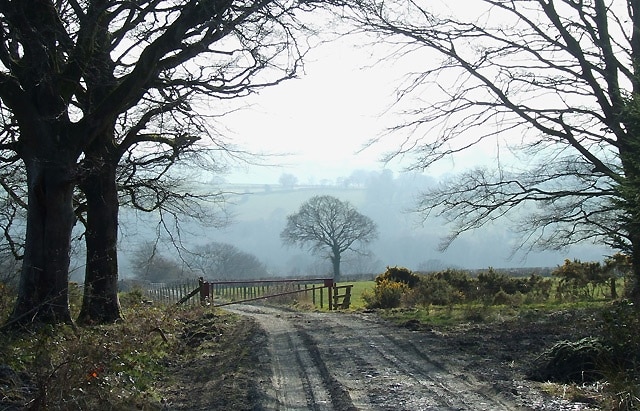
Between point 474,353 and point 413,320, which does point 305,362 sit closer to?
point 474,353

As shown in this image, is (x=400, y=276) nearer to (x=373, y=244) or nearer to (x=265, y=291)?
(x=265, y=291)

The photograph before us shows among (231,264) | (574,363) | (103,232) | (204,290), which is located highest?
(231,264)

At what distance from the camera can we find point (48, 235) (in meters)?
11.7

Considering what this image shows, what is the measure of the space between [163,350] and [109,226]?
4.50 meters

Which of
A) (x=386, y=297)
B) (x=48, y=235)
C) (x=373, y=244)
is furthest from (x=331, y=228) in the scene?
(x=48, y=235)

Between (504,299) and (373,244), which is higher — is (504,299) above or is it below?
below

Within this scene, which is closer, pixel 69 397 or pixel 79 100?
pixel 69 397

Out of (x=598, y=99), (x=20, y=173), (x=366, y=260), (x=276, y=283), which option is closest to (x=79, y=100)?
(x=20, y=173)

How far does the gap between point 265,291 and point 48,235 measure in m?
18.6

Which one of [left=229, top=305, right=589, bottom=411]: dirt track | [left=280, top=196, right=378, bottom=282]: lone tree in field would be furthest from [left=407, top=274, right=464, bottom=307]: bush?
[left=280, top=196, right=378, bottom=282]: lone tree in field

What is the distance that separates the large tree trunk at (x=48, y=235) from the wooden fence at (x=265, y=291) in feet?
39.8

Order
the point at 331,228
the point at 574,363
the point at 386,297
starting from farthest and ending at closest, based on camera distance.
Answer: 1. the point at 331,228
2. the point at 386,297
3. the point at 574,363

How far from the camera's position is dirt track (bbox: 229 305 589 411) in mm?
7230

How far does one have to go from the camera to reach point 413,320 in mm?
15094
